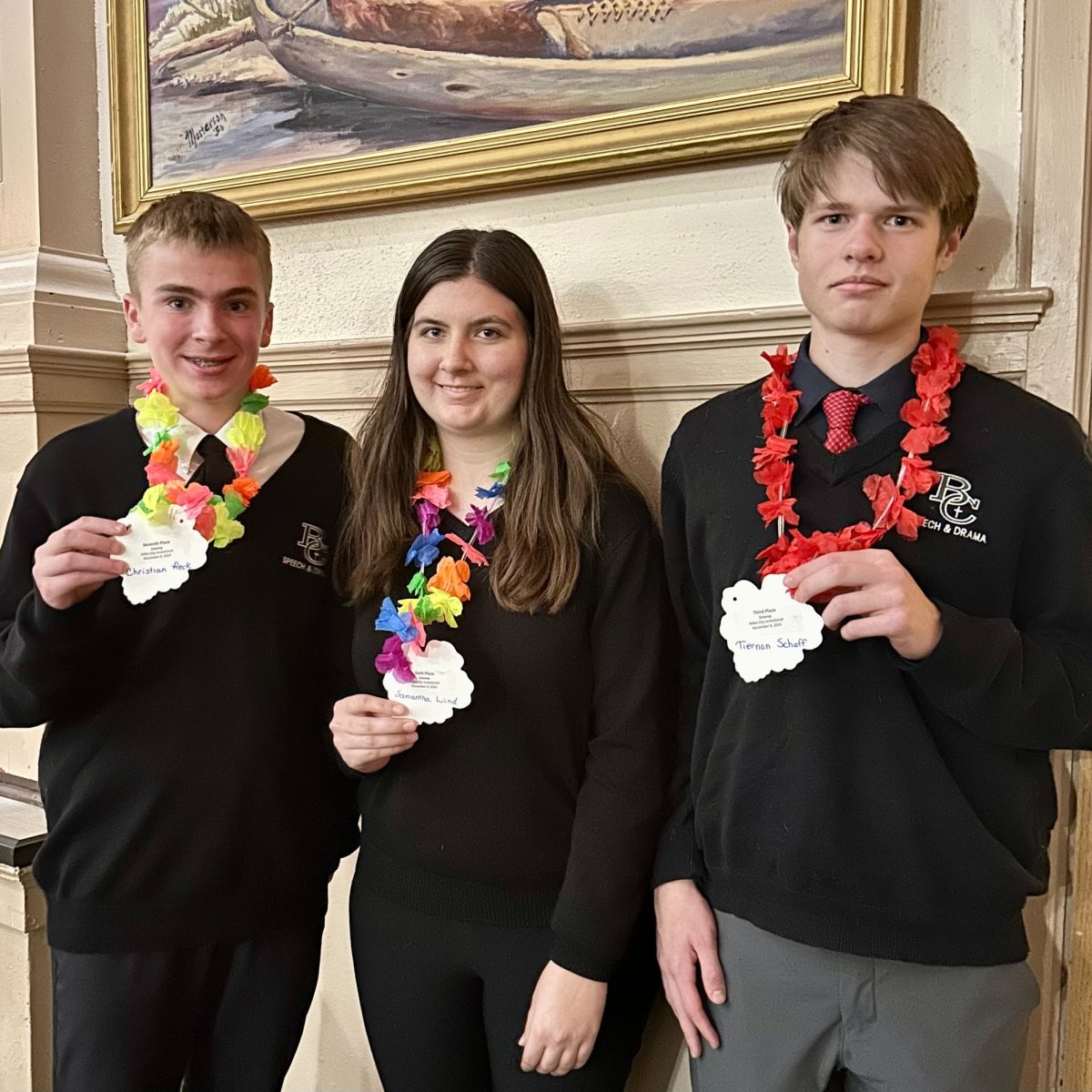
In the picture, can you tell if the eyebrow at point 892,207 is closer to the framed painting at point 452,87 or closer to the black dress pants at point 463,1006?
the framed painting at point 452,87

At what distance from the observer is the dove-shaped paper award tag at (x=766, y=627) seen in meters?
1.19

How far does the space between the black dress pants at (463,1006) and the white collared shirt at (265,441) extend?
685 millimetres

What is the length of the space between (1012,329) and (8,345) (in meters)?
2.04

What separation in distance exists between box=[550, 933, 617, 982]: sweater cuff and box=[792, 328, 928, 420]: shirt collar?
76cm

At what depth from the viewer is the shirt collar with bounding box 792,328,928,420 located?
1.25 m

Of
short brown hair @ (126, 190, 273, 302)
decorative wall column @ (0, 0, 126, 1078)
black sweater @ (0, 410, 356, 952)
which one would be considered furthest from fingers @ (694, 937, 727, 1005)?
decorative wall column @ (0, 0, 126, 1078)

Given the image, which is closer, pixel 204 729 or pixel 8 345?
pixel 204 729

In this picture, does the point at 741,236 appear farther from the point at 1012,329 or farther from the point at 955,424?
the point at 955,424

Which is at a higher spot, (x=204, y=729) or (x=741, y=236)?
(x=741, y=236)

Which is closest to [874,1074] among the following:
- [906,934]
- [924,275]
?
[906,934]

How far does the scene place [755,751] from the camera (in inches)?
49.6
